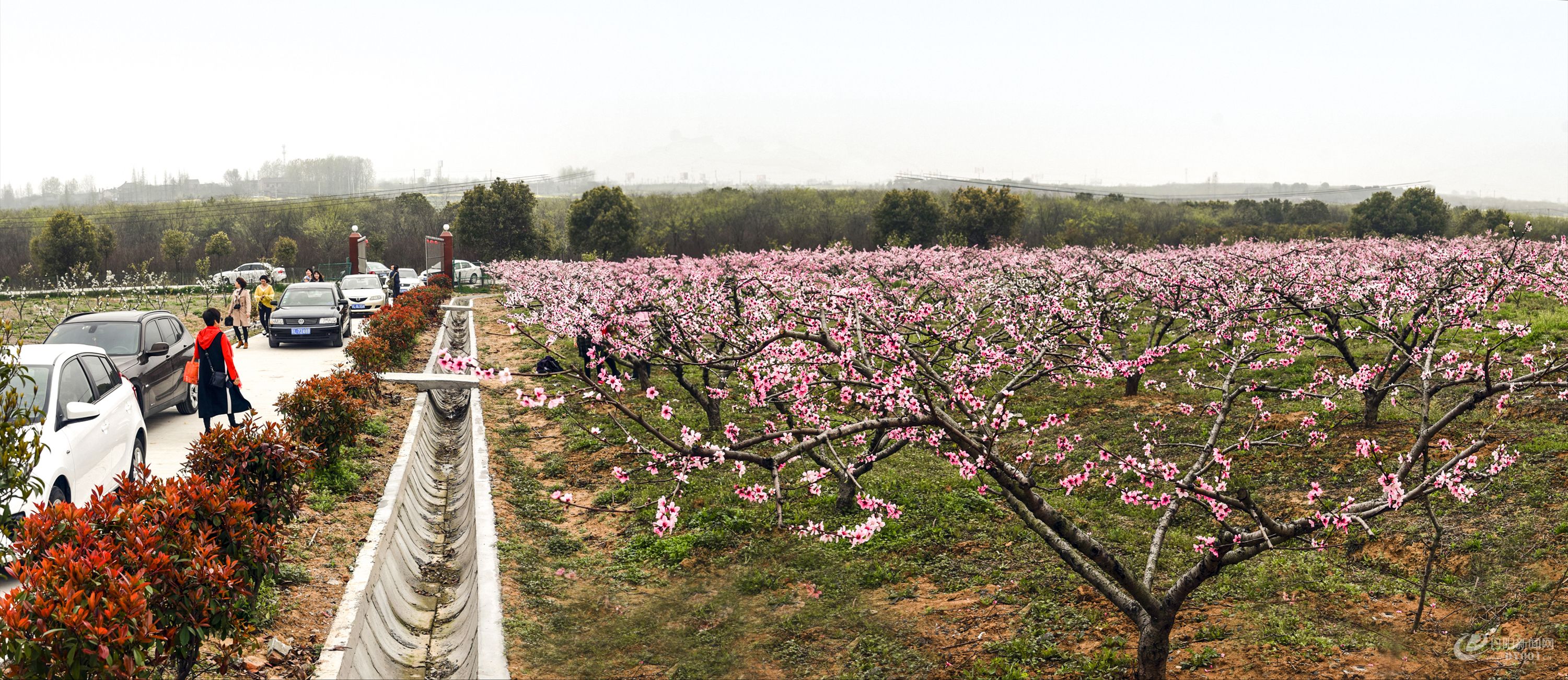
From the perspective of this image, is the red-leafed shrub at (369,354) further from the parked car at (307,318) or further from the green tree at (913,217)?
the green tree at (913,217)

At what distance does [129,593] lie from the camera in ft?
14.2

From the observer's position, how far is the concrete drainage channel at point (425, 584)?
607cm

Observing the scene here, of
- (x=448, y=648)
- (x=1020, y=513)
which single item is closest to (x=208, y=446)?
(x=448, y=648)

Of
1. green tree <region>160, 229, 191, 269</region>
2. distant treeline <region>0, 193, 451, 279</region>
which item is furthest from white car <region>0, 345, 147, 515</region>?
green tree <region>160, 229, 191, 269</region>

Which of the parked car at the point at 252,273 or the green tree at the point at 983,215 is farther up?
the green tree at the point at 983,215

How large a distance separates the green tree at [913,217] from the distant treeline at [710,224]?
0.09 meters

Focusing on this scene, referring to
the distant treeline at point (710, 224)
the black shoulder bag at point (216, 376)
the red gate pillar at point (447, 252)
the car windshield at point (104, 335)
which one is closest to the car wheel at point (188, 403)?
the car windshield at point (104, 335)

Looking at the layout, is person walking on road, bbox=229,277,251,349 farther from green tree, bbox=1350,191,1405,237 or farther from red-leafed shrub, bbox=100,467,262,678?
green tree, bbox=1350,191,1405,237

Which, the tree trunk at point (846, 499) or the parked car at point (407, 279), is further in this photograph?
the parked car at point (407, 279)

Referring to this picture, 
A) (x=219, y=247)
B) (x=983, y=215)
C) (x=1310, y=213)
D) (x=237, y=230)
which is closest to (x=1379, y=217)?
(x=1310, y=213)

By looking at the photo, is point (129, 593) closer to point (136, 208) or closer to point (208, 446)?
point (208, 446)

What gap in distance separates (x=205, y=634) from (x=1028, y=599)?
216 inches

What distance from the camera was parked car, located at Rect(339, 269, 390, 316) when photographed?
30297 millimetres

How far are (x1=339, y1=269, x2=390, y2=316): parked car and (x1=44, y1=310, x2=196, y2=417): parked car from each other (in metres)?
17.3
